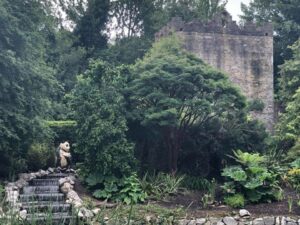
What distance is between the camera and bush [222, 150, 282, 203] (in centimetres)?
1171

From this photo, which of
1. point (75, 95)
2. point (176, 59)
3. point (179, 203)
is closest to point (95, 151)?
point (75, 95)

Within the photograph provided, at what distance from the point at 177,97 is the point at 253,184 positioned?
3472mm

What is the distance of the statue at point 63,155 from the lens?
14.8 metres

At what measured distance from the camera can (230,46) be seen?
20.2 m

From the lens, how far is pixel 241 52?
20266 millimetres

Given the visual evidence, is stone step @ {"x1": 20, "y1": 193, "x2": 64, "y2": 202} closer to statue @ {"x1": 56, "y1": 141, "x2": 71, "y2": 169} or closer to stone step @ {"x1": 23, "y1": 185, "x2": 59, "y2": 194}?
stone step @ {"x1": 23, "y1": 185, "x2": 59, "y2": 194}

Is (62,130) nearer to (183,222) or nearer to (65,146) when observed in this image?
(65,146)

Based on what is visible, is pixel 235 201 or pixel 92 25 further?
pixel 92 25

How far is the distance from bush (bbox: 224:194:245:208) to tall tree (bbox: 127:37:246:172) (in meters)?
2.47

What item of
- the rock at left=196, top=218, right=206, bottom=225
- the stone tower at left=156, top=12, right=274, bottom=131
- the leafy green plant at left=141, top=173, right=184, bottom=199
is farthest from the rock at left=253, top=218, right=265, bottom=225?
the stone tower at left=156, top=12, right=274, bottom=131

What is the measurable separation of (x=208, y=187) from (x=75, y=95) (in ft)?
14.5

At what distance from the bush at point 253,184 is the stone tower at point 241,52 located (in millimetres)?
8183

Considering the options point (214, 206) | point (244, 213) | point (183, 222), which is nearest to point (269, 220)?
point (244, 213)

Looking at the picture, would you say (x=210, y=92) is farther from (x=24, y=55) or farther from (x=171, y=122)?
(x=24, y=55)
